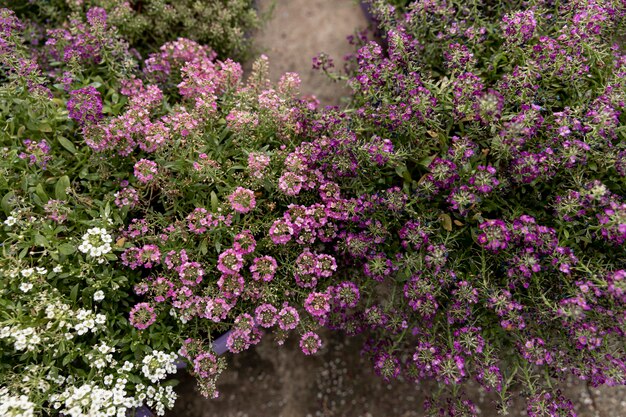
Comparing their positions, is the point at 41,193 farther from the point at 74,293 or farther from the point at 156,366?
the point at 156,366

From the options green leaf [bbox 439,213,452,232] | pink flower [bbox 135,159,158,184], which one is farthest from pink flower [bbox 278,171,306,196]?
green leaf [bbox 439,213,452,232]

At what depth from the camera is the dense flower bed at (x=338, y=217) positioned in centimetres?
239

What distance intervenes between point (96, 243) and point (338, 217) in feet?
4.06

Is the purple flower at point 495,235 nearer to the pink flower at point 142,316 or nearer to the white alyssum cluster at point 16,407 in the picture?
the pink flower at point 142,316

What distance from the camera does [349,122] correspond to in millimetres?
2828

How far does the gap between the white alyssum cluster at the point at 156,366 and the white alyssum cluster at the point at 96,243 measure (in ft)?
1.81

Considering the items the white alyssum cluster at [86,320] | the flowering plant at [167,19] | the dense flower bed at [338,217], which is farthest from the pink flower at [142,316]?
the flowering plant at [167,19]

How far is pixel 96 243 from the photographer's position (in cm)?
242

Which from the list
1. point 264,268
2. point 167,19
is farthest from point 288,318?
point 167,19

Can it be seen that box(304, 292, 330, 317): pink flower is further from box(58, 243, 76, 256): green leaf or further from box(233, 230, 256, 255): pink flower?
box(58, 243, 76, 256): green leaf

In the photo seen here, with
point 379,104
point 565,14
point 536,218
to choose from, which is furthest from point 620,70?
point 379,104

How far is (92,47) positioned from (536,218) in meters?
2.78

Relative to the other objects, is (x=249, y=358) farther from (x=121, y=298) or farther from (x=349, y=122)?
(x=349, y=122)

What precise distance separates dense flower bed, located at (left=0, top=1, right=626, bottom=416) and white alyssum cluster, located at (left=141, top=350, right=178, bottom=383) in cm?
2
